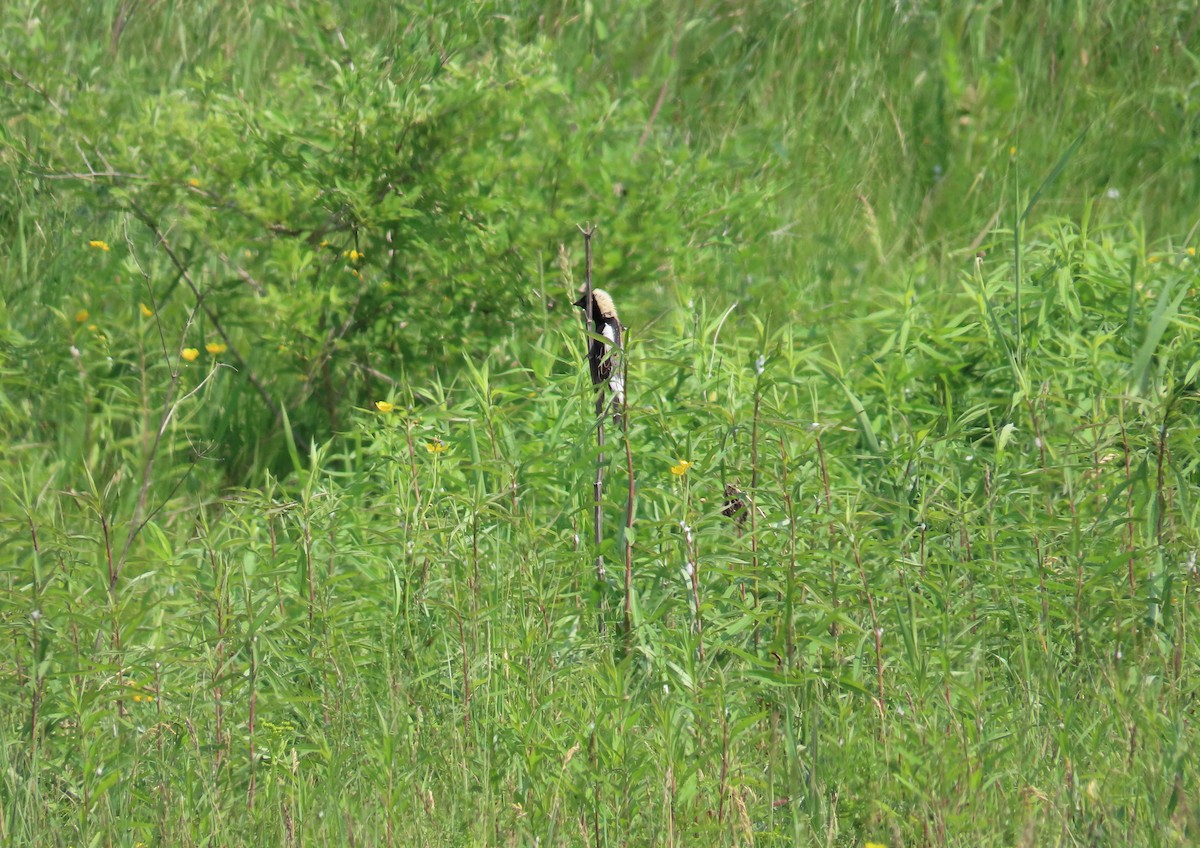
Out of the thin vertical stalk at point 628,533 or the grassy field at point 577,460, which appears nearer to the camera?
the grassy field at point 577,460

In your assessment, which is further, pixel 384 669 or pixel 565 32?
pixel 565 32

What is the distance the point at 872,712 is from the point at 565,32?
4.95 meters

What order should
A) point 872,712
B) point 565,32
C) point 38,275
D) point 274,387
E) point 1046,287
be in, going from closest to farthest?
point 872,712
point 1046,287
point 274,387
point 38,275
point 565,32

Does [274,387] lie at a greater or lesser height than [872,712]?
lesser

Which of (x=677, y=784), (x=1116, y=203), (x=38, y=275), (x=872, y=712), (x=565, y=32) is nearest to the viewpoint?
(x=677, y=784)

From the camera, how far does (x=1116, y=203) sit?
6.48 m

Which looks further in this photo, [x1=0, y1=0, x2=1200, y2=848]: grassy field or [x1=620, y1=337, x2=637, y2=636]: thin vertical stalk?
[x1=620, y1=337, x2=637, y2=636]: thin vertical stalk

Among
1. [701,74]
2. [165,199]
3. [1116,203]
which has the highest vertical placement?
[165,199]

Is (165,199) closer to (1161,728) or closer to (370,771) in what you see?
(370,771)

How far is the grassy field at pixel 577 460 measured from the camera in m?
2.63

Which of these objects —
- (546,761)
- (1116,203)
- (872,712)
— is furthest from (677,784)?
(1116,203)

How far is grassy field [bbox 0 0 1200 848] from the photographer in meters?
2.63

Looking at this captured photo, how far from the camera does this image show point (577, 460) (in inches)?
134

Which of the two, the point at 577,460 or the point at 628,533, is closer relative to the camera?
the point at 628,533
